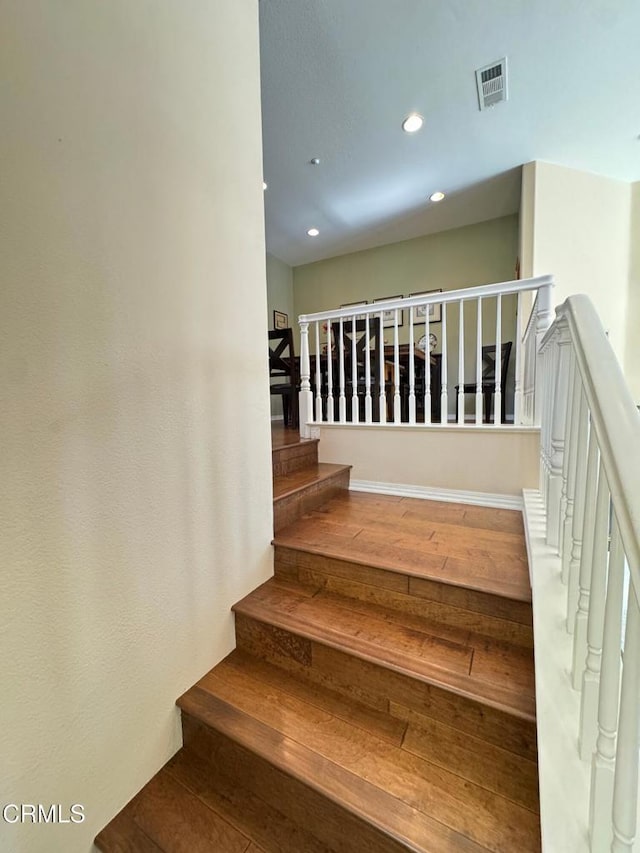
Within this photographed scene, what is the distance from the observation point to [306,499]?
193cm

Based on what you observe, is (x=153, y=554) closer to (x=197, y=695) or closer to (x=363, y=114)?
(x=197, y=695)

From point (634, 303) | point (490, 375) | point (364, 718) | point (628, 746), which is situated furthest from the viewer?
point (490, 375)

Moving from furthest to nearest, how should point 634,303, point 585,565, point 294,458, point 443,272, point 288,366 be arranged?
point 443,272 < point 288,366 < point 634,303 < point 294,458 < point 585,565

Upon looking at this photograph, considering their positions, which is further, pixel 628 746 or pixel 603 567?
pixel 603 567

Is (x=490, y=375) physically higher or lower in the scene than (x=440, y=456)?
higher

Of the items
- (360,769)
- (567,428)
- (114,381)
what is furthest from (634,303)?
(114,381)

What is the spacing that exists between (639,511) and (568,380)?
662 millimetres

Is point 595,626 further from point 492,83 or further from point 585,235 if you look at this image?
point 585,235

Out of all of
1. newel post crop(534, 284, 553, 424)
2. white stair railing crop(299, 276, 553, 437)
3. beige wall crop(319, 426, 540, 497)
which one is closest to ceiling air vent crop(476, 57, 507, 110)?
white stair railing crop(299, 276, 553, 437)

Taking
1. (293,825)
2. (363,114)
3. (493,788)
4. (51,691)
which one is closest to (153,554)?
(51,691)

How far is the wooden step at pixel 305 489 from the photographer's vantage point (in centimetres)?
172

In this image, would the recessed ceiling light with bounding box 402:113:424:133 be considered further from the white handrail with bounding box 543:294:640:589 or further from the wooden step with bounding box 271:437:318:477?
the white handrail with bounding box 543:294:640:589

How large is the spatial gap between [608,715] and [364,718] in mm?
717

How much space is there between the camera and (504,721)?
88 centimetres
